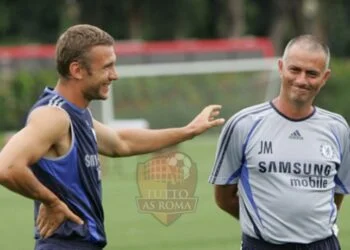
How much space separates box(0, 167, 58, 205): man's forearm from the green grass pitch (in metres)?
7.44

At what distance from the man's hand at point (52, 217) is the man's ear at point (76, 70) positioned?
0.69 m

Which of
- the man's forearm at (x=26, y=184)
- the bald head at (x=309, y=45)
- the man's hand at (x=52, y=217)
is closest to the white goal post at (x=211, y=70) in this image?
the bald head at (x=309, y=45)

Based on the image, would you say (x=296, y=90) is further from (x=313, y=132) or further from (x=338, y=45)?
(x=338, y=45)

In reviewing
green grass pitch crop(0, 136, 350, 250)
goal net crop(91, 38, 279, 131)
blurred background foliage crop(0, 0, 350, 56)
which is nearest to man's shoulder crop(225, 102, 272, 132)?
green grass pitch crop(0, 136, 350, 250)

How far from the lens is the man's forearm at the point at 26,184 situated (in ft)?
22.1

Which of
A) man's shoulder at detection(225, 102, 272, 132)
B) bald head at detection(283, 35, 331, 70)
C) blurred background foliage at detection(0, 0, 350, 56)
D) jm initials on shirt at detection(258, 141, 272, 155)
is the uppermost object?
bald head at detection(283, 35, 331, 70)

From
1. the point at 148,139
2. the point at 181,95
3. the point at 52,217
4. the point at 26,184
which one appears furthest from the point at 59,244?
the point at 181,95

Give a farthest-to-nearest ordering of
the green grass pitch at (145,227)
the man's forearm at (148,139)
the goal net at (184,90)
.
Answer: the goal net at (184,90) < the green grass pitch at (145,227) < the man's forearm at (148,139)

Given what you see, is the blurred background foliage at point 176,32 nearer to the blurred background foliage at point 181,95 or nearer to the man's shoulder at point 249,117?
the blurred background foliage at point 181,95

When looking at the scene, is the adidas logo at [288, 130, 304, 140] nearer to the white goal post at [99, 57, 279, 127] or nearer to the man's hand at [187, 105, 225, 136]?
the man's hand at [187, 105, 225, 136]

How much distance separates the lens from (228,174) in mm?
7699

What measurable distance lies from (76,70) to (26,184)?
0.70 metres

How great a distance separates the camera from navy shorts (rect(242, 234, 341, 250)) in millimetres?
7492

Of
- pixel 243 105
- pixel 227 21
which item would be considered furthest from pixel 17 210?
pixel 227 21
